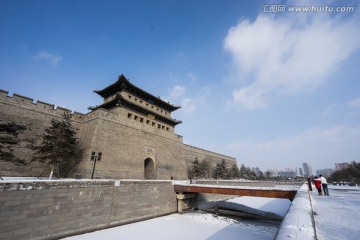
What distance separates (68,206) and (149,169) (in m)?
12.1

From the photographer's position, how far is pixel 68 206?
9.72 m

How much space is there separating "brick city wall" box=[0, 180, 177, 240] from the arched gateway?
674 centimetres

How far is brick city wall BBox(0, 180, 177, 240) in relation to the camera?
315 inches

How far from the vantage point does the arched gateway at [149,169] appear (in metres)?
21.2

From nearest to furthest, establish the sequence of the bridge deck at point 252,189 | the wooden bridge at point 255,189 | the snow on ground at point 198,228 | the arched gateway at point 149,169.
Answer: the snow on ground at point 198,228
the bridge deck at point 252,189
the wooden bridge at point 255,189
the arched gateway at point 149,169

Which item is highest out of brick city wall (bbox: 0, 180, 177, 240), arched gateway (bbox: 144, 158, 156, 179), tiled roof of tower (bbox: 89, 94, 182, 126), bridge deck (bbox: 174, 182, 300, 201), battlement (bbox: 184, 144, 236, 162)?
tiled roof of tower (bbox: 89, 94, 182, 126)

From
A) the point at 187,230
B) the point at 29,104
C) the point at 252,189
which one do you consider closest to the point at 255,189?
the point at 252,189

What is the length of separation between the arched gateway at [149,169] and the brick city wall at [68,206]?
6.74 metres

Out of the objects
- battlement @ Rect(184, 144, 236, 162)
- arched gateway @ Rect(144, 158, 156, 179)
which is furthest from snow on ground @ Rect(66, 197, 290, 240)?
battlement @ Rect(184, 144, 236, 162)

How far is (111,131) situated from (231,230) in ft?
42.8

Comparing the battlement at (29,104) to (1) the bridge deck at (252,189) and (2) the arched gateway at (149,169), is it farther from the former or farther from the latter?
(1) the bridge deck at (252,189)

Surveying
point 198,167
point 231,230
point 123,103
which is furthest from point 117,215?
point 198,167

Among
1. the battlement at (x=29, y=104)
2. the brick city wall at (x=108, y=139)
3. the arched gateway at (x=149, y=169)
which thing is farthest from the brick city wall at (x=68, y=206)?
the battlement at (x=29, y=104)

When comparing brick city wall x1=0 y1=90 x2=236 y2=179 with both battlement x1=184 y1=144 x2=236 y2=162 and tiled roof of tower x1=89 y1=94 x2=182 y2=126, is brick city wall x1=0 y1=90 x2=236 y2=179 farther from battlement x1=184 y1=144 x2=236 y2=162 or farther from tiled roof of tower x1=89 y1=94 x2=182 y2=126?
battlement x1=184 y1=144 x2=236 y2=162
